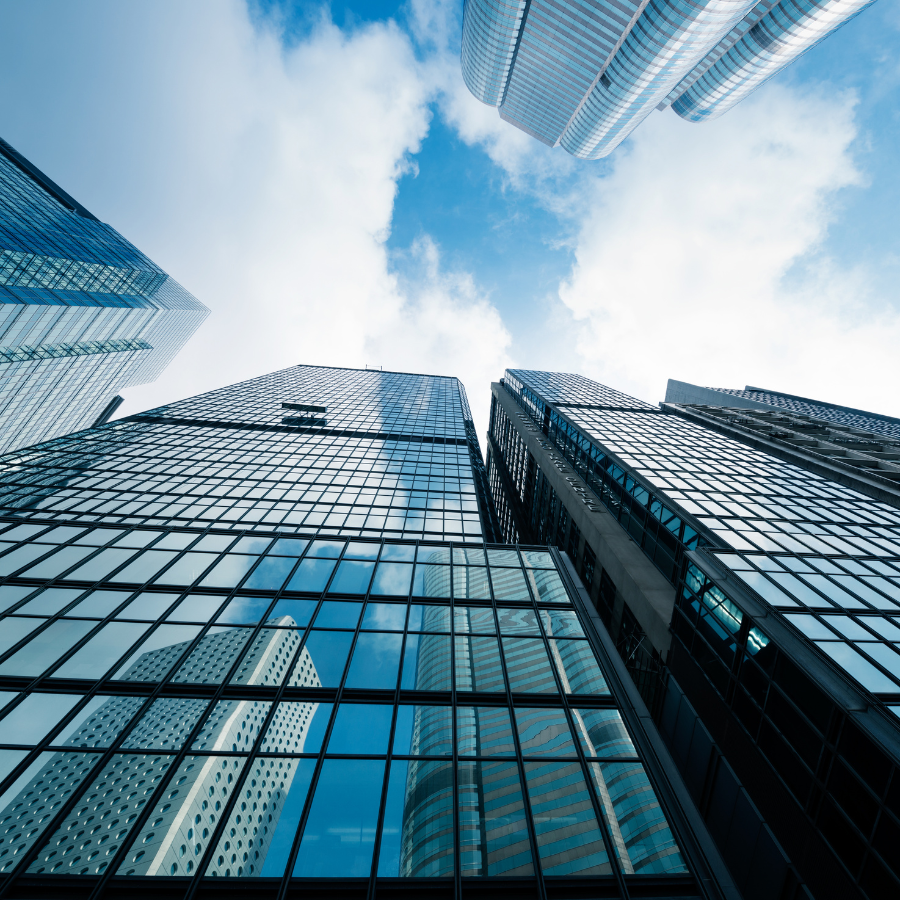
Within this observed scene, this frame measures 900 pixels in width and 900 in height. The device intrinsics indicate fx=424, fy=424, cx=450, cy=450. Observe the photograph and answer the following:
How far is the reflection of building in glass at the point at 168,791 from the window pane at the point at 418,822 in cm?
228

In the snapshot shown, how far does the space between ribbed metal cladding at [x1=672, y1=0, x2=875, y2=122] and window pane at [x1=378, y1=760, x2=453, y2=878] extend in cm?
16140

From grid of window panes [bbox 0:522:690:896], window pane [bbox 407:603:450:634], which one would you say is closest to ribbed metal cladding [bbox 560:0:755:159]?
grid of window panes [bbox 0:522:690:896]

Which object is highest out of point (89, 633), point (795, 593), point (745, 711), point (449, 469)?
point (795, 593)

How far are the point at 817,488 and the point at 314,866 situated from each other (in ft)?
110

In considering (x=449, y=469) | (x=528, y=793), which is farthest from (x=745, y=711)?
(x=449, y=469)

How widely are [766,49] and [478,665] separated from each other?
168 m

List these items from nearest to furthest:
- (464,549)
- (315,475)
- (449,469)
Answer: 1. (464,549)
2. (315,475)
3. (449,469)

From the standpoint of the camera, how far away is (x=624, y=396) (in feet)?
224

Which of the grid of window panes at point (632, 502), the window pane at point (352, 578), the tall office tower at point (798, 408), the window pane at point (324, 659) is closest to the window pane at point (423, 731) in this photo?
the window pane at point (324, 659)

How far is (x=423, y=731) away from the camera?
10750mm

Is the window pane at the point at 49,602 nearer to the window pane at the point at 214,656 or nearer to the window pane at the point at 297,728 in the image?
the window pane at the point at 214,656

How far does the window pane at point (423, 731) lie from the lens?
10.3 metres

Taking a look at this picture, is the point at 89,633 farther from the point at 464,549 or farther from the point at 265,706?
the point at 464,549

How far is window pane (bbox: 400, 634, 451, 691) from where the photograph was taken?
481 inches
